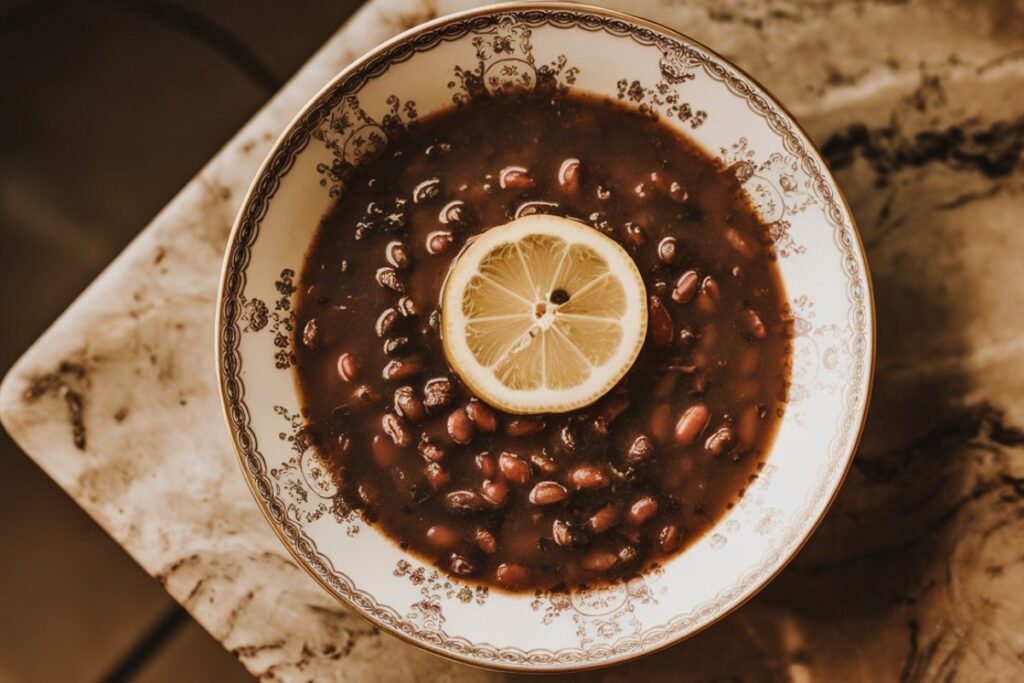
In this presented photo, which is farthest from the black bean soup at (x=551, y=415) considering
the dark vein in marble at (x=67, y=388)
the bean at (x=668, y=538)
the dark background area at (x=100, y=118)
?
the dark background area at (x=100, y=118)

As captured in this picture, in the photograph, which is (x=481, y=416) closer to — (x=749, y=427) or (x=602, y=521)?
(x=602, y=521)

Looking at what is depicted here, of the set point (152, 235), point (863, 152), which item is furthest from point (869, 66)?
point (152, 235)

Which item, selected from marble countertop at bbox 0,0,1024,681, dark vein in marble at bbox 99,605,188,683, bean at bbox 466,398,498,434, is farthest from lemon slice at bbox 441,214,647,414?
dark vein in marble at bbox 99,605,188,683

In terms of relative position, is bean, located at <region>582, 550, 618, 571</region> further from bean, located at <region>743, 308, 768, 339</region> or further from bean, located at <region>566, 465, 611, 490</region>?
bean, located at <region>743, 308, 768, 339</region>

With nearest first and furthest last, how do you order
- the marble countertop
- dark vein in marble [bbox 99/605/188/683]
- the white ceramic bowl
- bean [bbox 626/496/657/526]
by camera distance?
the white ceramic bowl
bean [bbox 626/496/657/526]
the marble countertop
dark vein in marble [bbox 99/605/188/683]

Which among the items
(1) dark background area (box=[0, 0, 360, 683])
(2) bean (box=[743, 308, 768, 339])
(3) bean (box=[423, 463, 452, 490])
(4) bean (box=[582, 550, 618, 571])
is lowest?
(4) bean (box=[582, 550, 618, 571])
